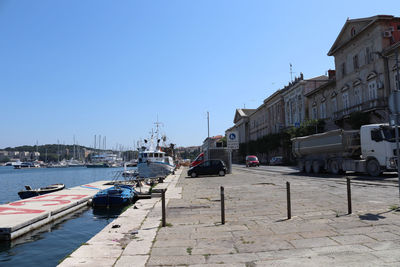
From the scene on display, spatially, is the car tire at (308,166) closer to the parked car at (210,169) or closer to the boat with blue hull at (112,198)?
the parked car at (210,169)

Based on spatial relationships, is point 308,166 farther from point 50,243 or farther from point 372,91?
point 50,243

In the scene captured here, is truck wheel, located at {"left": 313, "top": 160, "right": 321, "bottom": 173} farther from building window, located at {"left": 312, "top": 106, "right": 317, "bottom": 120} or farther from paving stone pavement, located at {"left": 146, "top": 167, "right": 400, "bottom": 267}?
building window, located at {"left": 312, "top": 106, "right": 317, "bottom": 120}

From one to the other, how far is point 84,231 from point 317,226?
9.85 m

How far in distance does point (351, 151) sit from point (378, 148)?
3.34 m

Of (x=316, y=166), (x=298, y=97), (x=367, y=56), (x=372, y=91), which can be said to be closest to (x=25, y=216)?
(x=316, y=166)

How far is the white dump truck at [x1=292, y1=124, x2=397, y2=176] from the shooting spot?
21.3m

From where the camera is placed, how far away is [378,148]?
71.0ft

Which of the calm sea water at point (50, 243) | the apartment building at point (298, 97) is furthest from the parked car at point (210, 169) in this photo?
the apartment building at point (298, 97)

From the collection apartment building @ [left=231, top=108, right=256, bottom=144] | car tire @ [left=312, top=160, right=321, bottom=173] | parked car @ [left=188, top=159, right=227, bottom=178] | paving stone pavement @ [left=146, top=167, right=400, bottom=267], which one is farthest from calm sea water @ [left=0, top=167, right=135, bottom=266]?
apartment building @ [left=231, top=108, right=256, bottom=144]

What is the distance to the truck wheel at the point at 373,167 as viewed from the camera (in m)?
22.0

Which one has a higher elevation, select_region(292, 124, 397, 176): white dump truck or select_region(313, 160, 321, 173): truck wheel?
select_region(292, 124, 397, 176): white dump truck

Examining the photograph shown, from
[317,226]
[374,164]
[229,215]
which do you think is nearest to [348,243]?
[317,226]

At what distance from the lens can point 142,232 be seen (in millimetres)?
8422

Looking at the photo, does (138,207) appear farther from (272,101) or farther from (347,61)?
(272,101)
